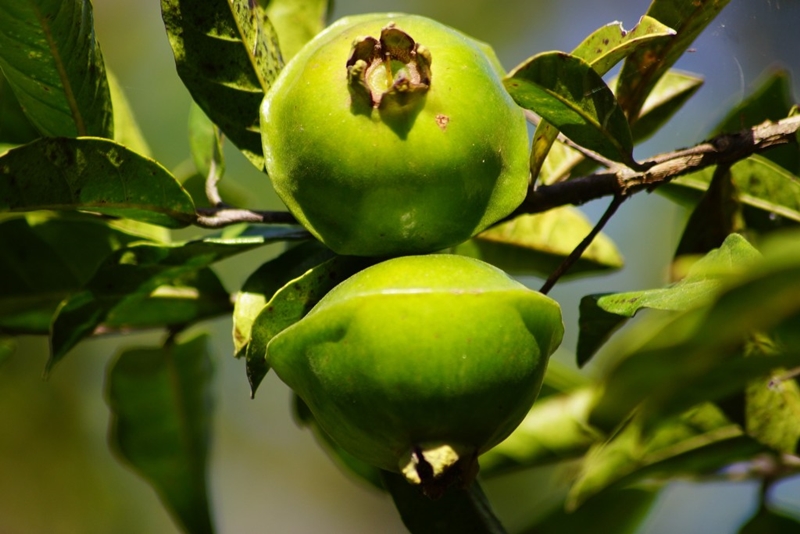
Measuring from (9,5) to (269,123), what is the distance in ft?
1.14

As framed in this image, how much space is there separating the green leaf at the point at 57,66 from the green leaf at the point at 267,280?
0.99 ft

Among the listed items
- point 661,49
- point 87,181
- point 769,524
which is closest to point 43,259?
point 87,181

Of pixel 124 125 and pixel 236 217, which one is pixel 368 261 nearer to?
pixel 236 217

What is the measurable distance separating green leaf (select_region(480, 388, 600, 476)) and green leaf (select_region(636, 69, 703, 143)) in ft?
1.82

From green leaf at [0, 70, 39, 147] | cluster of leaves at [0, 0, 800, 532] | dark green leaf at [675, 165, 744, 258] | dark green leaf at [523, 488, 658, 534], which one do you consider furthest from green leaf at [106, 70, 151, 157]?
dark green leaf at [523, 488, 658, 534]

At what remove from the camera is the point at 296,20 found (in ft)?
4.39

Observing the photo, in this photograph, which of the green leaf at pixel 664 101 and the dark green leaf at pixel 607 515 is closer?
the green leaf at pixel 664 101

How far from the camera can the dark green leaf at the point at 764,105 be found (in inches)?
52.1

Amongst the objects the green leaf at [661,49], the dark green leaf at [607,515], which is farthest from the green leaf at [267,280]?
the dark green leaf at [607,515]

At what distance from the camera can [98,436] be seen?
4.08 metres

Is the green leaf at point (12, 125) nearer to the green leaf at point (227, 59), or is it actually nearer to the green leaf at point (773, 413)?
the green leaf at point (227, 59)

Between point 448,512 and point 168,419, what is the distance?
71 centimetres

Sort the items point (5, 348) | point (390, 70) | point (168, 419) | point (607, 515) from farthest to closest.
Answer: point (607, 515), point (168, 419), point (5, 348), point (390, 70)

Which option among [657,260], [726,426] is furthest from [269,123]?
[657,260]
